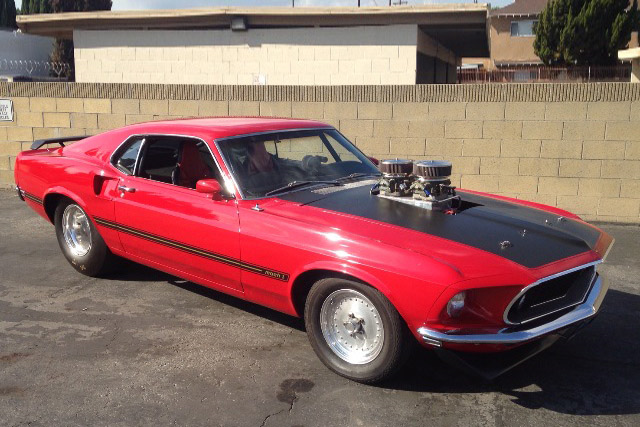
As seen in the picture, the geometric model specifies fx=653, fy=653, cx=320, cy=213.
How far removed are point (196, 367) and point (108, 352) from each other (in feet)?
2.21

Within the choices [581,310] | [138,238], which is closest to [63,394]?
[138,238]

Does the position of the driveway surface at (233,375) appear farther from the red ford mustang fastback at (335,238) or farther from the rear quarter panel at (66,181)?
the rear quarter panel at (66,181)

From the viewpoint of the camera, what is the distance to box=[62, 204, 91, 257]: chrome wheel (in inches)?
232

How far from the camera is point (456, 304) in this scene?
3.42 metres

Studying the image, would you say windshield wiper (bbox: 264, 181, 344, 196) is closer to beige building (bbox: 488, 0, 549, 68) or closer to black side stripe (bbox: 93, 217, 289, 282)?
black side stripe (bbox: 93, 217, 289, 282)

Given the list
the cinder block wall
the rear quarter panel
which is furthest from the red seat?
the cinder block wall

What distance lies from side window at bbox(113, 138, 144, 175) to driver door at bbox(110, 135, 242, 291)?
0.19ft

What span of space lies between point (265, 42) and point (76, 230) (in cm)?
1128

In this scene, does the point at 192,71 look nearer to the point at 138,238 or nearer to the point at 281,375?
the point at 138,238

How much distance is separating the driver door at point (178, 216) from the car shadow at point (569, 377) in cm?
78

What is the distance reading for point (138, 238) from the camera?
5148 mm

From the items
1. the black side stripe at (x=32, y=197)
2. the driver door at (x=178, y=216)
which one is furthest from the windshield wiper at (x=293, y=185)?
the black side stripe at (x=32, y=197)

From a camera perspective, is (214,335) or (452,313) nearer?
(452,313)

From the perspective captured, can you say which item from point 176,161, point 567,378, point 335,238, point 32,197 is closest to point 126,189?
point 176,161
